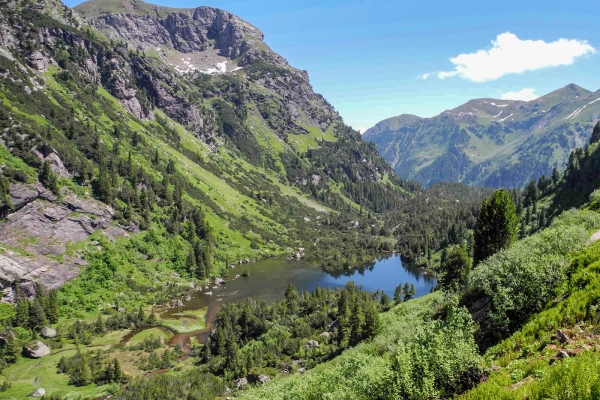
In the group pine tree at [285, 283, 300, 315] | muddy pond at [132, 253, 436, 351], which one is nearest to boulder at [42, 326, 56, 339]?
muddy pond at [132, 253, 436, 351]

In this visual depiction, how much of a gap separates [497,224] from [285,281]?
105714mm

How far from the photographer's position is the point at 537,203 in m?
184

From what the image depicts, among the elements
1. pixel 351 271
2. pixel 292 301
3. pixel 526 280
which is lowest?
pixel 351 271

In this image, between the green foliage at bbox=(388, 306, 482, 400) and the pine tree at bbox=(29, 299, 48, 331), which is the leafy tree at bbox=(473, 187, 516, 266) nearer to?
the green foliage at bbox=(388, 306, 482, 400)

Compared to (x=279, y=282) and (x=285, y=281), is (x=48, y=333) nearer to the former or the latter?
(x=279, y=282)

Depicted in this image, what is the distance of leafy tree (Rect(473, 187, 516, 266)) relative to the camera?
212 ft

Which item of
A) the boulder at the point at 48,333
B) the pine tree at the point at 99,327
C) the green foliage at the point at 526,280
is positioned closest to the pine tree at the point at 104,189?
the pine tree at the point at 99,327

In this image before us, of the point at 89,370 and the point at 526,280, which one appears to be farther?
the point at 89,370

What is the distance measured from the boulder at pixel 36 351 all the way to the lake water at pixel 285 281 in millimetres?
33487

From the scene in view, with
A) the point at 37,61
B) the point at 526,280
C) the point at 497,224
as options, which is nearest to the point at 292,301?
the point at 497,224

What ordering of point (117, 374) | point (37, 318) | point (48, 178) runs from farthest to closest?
point (48, 178)
point (37, 318)
point (117, 374)

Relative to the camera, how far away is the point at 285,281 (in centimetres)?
15488

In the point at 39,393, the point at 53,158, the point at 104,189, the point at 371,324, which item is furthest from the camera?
the point at 104,189

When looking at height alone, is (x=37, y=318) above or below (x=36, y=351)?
above
